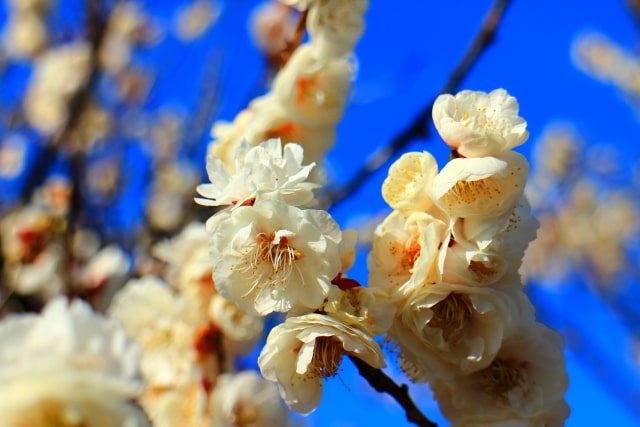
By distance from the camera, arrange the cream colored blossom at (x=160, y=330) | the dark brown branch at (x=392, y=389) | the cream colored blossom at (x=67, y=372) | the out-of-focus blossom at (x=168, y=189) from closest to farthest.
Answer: the cream colored blossom at (x=67, y=372), the dark brown branch at (x=392, y=389), the cream colored blossom at (x=160, y=330), the out-of-focus blossom at (x=168, y=189)

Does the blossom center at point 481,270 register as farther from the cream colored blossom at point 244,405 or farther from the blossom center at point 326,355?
the cream colored blossom at point 244,405

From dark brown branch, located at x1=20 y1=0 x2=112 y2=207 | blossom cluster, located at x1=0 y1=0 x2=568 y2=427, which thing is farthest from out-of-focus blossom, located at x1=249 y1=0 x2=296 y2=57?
blossom cluster, located at x1=0 y1=0 x2=568 y2=427

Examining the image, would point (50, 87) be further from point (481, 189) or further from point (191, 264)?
point (481, 189)

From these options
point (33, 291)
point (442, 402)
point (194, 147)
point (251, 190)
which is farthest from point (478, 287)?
A: point (194, 147)

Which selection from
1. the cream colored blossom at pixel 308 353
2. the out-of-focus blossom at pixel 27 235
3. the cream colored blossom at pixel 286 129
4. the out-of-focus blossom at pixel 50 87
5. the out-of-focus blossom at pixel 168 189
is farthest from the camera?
the out-of-focus blossom at pixel 50 87

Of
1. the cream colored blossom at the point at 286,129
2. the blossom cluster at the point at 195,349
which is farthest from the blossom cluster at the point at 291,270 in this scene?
the blossom cluster at the point at 195,349

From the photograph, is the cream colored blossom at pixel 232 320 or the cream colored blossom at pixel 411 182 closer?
the cream colored blossom at pixel 411 182

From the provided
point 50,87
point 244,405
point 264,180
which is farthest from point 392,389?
point 50,87

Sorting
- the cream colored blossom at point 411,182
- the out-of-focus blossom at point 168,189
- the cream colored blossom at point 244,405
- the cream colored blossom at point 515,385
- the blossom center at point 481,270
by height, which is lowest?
the out-of-focus blossom at point 168,189

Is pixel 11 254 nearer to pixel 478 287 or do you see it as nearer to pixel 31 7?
pixel 478 287
